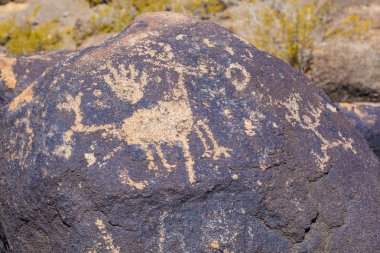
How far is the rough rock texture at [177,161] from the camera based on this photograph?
5.57 ft

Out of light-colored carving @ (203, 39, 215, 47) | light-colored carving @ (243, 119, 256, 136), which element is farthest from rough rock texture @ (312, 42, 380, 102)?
light-colored carving @ (243, 119, 256, 136)

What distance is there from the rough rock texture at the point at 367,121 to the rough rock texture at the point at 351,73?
97.0 inches

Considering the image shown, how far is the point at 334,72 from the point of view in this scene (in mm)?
5430

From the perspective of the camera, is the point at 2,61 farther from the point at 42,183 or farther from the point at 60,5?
the point at 60,5

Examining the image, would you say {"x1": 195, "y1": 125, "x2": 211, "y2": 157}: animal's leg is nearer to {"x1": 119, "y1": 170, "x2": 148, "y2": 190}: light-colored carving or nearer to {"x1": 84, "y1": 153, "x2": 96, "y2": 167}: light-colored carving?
{"x1": 119, "y1": 170, "x2": 148, "y2": 190}: light-colored carving

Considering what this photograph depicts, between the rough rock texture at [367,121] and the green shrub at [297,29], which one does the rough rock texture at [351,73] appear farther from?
the rough rock texture at [367,121]

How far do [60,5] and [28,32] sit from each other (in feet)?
1.72

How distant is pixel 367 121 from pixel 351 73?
261cm

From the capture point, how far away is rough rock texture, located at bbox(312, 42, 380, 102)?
534cm

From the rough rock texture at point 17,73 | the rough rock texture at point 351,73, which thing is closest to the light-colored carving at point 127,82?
the rough rock texture at point 17,73

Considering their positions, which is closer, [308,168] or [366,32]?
[308,168]

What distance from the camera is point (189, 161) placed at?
5.70ft

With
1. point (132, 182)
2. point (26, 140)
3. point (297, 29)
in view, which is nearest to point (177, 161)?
point (132, 182)

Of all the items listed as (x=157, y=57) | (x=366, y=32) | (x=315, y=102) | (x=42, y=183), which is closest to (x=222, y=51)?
(x=157, y=57)
